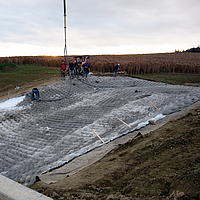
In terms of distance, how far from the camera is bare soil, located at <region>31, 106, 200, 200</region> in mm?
3115

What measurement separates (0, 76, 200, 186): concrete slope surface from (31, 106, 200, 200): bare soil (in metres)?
1.22

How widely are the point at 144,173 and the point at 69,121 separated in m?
4.79

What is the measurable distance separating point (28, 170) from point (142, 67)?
15865 mm

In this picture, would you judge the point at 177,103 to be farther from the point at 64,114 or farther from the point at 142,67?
the point at 142,67

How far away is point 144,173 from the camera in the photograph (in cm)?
368

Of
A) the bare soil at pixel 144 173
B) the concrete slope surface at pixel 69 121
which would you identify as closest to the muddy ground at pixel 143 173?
the bare soil at pixel 144 173

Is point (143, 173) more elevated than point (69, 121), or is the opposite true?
point (143, 173)

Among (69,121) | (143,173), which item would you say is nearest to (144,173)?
(143,173)

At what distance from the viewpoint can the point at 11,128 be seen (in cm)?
799

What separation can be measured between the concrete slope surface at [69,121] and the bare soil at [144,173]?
122 centimetres

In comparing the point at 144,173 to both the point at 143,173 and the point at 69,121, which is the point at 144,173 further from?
the point at 69,121

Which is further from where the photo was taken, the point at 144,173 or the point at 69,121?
the point at 69,121

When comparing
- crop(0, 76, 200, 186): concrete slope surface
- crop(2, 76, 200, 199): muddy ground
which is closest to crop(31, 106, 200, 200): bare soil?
crop(2, 76, 200, 199): muddy ground

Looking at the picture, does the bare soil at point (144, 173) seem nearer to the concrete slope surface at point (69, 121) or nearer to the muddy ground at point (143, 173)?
the muddy ground at point (143, 173)
